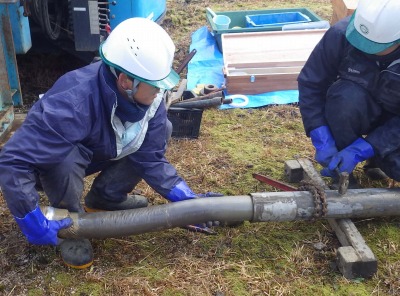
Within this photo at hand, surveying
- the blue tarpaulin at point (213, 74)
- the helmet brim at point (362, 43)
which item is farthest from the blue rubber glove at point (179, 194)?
the blue tarpaulin at point (213, 74)

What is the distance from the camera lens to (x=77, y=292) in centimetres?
255

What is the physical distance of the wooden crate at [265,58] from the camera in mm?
4973

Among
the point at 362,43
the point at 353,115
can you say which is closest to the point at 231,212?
the point at 353,115

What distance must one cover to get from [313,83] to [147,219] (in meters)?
1.41

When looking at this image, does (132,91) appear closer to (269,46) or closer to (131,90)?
(131,90)

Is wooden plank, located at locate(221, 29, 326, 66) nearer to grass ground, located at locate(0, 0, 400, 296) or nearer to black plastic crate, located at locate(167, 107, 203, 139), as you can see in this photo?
black plastic crate, located at locate(167, 107, 203, 139)

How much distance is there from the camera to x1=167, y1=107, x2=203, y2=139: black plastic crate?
13.5ft

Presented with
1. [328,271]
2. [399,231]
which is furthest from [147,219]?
[399,231]

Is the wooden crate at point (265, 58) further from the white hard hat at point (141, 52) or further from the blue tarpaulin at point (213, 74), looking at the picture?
the white hard hat at point (141, 52)

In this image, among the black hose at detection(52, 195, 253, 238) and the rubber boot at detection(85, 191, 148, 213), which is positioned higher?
the black hose at detection(52, 195, 253, 238)

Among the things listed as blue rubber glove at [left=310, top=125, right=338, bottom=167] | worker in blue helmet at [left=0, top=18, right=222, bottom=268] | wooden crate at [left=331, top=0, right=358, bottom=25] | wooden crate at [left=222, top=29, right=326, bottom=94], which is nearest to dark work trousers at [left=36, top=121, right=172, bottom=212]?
worker in blue helmet at [left=0, top=18, right=222, bottom=268]

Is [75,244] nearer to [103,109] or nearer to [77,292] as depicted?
[77,292]

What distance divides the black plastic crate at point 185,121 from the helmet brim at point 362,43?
1657 millimetres

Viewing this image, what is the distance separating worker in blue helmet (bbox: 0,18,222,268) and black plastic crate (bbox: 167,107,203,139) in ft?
4.26
